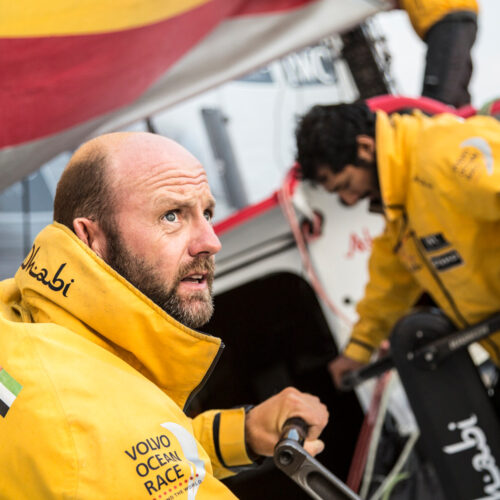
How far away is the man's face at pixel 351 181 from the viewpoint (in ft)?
6.52

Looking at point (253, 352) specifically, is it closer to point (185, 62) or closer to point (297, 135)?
point (297, 135)

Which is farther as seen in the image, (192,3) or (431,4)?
(431,4)

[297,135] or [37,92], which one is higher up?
[37,92]

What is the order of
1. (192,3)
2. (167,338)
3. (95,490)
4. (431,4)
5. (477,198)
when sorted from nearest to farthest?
(95,490)
(167,338)
(477,198)
(192,3)
(431,4)

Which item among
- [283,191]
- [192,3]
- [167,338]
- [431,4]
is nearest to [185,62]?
[192,3]

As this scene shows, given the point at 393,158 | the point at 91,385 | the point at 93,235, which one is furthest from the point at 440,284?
the point at 91,385

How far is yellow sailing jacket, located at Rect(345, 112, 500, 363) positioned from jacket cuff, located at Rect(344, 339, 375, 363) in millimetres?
359

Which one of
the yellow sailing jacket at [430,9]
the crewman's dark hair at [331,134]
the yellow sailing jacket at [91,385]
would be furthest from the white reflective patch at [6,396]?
the yellow sailing jacket at [430,9]

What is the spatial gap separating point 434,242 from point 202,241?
1.13 m

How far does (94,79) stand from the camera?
1.75 metres

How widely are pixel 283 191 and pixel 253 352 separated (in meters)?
1.03

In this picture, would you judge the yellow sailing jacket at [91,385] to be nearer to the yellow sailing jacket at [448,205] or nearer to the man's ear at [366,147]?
the yellow sailing jacket at [448,205]

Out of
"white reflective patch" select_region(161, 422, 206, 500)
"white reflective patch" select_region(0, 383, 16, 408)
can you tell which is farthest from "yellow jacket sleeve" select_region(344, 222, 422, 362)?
"white reflective patch" select_region(0, 383, 16, 408)

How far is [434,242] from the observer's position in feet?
5.87
